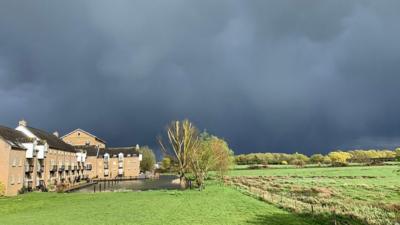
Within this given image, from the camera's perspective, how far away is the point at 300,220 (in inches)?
869

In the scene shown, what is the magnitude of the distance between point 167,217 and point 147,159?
420 feet

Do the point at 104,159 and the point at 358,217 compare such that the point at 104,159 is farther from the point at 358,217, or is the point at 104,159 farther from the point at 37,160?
the point at 358,217

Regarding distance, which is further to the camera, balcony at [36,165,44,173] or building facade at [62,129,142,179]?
building facade at [62,129,142,179]

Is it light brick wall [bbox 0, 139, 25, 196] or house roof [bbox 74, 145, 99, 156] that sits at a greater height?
house roof [bbox 74, 145, 99, 156]

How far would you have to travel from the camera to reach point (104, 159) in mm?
119688

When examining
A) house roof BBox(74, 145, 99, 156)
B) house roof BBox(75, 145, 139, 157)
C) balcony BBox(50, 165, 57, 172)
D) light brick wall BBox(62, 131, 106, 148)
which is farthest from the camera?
light brick wall BBox(62, 131, 106, 148)

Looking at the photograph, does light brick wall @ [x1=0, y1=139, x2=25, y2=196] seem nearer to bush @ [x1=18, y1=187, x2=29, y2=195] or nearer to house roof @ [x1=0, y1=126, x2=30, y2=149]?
bush @ [x1=18, y1=187, x2=29, y2=195]

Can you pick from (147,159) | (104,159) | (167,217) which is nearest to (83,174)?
(104,159)

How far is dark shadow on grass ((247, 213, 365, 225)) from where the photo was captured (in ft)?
69.1

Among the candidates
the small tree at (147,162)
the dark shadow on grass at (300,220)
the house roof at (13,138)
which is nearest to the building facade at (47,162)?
the house roof at (13,138)

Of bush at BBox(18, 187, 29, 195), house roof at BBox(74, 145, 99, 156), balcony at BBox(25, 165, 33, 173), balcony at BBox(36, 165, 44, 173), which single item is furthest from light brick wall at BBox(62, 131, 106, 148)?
bush at BBox(18, 187, 29, 195)

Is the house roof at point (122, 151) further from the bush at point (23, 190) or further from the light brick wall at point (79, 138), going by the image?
the bush at point (23, 190)

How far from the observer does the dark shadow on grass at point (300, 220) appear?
21.1 meters

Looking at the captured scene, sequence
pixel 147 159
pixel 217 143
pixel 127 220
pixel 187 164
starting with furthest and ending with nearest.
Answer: pixel 147 159
pixel 217 143
pixel 187 164
pixel 127 220
